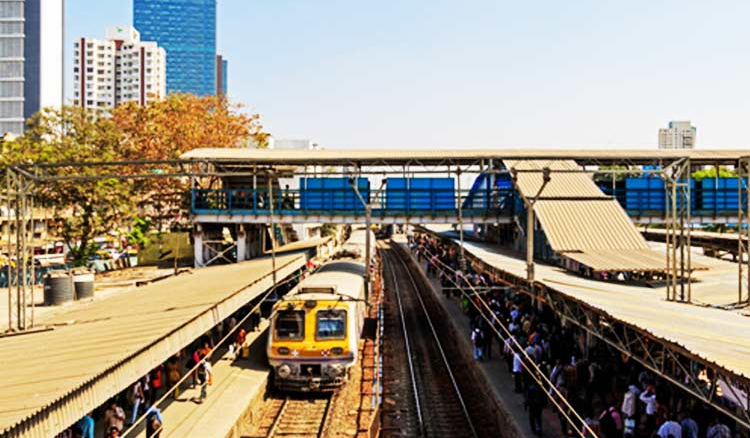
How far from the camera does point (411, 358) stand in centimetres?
2183

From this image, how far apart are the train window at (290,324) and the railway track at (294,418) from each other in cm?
168

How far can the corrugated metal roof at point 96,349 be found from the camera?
7.68 meters

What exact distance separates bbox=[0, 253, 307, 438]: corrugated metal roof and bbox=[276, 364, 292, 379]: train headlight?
2.01 meters

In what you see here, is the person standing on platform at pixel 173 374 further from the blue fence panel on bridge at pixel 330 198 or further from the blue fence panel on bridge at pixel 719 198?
the blue fence panel on bridge at pixel 719 198

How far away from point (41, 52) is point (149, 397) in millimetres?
88393

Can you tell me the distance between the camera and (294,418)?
50.3 ft

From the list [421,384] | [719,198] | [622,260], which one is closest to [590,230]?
[622,260]

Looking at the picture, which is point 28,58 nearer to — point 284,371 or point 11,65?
point 11,65

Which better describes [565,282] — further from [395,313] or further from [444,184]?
[395,313]

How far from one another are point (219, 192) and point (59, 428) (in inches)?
811

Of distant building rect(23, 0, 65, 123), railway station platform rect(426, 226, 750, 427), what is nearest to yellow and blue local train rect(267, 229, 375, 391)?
railway station platform rect(426, 226, 750, 427)

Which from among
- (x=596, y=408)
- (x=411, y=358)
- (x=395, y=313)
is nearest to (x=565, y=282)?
(x=596, y=408)

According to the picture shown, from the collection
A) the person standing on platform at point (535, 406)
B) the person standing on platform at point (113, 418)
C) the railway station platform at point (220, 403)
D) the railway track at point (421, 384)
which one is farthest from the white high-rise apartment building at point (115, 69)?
the person standing on platform at point (535, 406)

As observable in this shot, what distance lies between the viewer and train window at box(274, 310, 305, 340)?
55.5 feet
